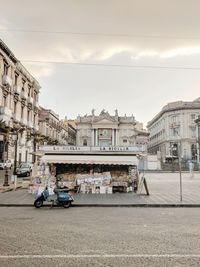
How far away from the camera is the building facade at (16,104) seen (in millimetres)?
44719

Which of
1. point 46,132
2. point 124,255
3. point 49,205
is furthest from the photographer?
point 46,132

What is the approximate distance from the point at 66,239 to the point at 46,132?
2735 inches

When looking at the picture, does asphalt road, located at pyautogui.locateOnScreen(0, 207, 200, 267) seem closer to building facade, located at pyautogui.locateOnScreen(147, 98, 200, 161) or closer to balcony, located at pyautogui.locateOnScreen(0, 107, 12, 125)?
balcony, located at pyautogui.locateOnScreen(0, 107, 12, 125)

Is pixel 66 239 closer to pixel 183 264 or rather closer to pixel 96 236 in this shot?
pixel 96 236

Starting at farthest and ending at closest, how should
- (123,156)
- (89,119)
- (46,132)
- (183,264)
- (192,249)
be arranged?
(89,119), (46,132), (123,156), (192,249), (183,264)

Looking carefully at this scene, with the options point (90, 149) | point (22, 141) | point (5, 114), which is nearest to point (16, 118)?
point (22, 141)

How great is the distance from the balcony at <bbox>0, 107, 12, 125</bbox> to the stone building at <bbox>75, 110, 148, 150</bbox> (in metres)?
75.1

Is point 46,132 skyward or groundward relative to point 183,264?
skyward

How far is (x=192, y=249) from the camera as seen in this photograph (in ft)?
23.5

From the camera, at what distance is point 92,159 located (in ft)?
74.0

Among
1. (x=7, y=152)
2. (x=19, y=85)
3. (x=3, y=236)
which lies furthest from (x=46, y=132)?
(x=3, y=236)

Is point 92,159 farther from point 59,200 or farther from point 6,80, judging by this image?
point 6,80

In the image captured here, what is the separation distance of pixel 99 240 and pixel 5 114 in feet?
129

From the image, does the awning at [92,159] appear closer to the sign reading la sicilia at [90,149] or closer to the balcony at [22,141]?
the sign reading la sicilia at [90,149]
